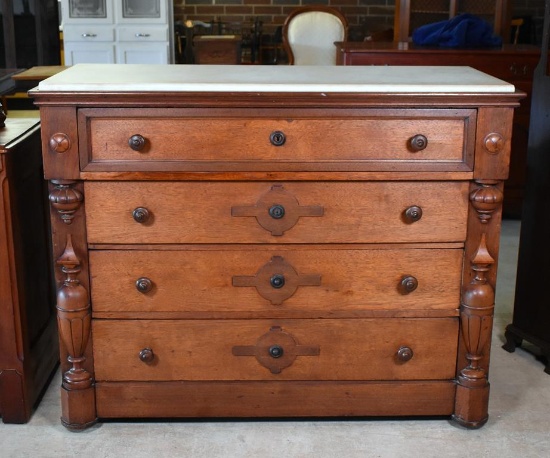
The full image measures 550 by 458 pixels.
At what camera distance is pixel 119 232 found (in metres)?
2.18

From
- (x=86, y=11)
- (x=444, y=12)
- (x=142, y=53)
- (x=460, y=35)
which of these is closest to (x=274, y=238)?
(x=460, y=35)

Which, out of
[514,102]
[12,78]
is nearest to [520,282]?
[514,102]

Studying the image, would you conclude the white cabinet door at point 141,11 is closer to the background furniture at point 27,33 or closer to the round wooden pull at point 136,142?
the background furniture at point 27,33

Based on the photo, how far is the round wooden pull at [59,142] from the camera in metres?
2.09

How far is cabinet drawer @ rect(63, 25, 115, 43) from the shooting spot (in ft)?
25.7

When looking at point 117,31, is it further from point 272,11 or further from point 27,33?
point 272,11

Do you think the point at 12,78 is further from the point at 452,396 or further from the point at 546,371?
the point at 546,371

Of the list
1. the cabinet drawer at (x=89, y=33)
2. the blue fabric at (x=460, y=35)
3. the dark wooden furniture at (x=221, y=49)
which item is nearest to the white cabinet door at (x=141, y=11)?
the cabinet drawer at (x=89, y=33)

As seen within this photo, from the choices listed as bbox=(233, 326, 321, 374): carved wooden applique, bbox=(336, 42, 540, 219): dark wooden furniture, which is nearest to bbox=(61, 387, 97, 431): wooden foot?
bbox=(233, 326, 321, 374): carved wooden applique

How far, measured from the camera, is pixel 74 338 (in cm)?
222

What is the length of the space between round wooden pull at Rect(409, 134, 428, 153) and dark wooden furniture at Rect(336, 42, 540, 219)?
2444 millimetres

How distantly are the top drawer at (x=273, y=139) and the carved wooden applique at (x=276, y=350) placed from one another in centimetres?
45

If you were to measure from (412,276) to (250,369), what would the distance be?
1.63 feet

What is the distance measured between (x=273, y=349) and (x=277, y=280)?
0.19 meters
